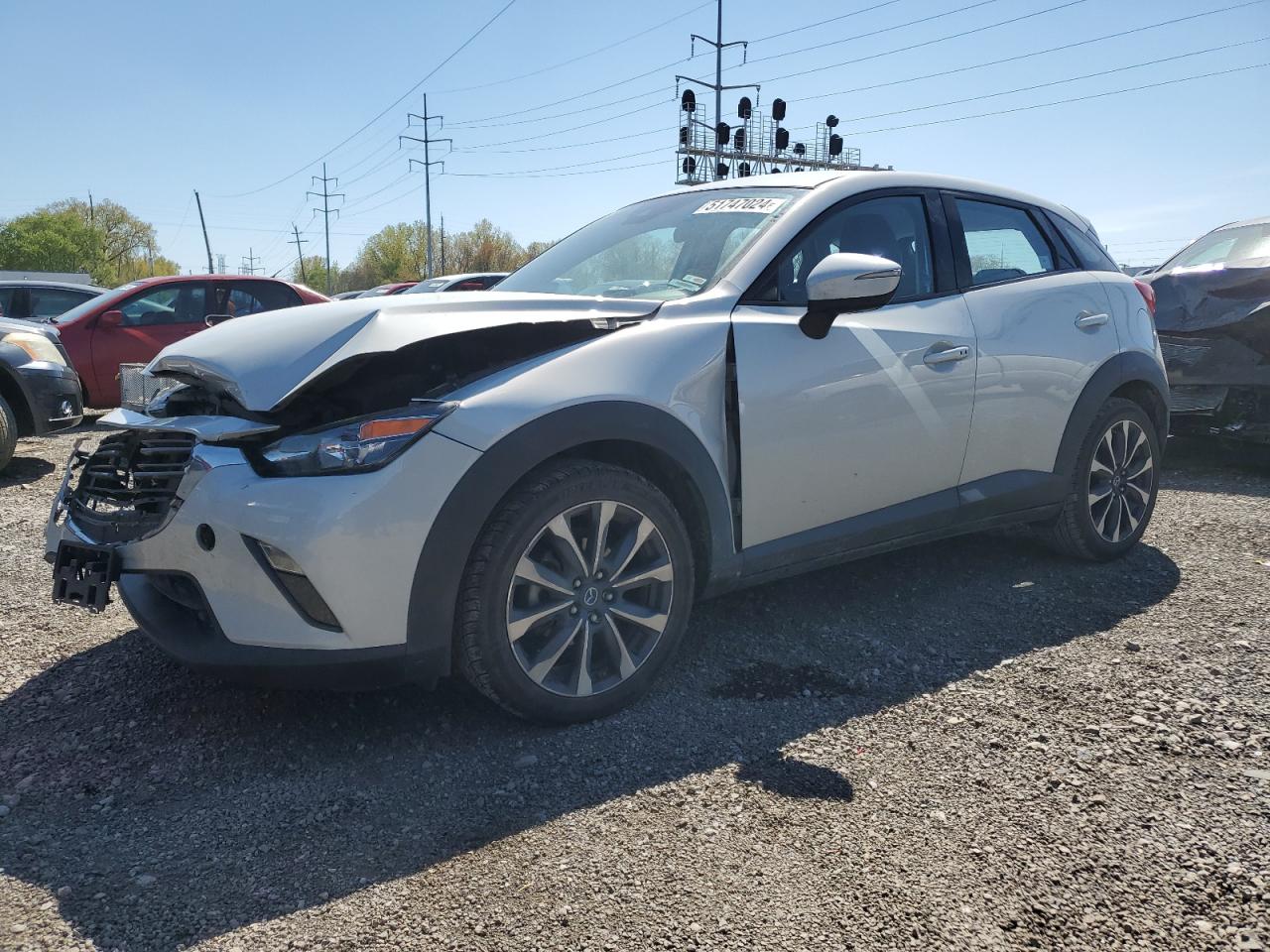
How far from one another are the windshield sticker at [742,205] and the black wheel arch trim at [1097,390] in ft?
5.50

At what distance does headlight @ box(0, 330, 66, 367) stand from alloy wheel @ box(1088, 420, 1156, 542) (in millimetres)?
6805

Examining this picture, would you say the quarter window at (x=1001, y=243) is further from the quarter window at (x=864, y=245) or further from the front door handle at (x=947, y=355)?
the front door handle at (x=947, y=355)

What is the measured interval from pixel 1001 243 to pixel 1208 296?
331 centimetres

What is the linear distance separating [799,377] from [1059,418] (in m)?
1.59

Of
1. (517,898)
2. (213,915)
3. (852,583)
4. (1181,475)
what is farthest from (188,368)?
(1181,475)

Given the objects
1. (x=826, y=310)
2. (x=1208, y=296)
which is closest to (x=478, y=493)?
(x=826, y=310)

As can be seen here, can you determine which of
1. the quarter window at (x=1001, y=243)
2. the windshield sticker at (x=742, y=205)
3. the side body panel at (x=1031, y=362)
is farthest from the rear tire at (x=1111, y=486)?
the windshield sticker at (x=742, y=205)

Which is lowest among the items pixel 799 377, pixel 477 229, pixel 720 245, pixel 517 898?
pixel 517 898

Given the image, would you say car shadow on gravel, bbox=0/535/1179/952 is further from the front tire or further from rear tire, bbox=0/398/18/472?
rear tire, bbox=0/398/18/472

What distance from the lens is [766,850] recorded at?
230 cm

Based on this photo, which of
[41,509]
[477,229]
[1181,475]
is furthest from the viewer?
[477,229]

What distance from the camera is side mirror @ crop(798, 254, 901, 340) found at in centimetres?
310

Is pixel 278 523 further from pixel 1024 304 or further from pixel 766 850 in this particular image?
pixel 1024 304

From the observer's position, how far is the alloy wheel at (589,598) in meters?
2.78
